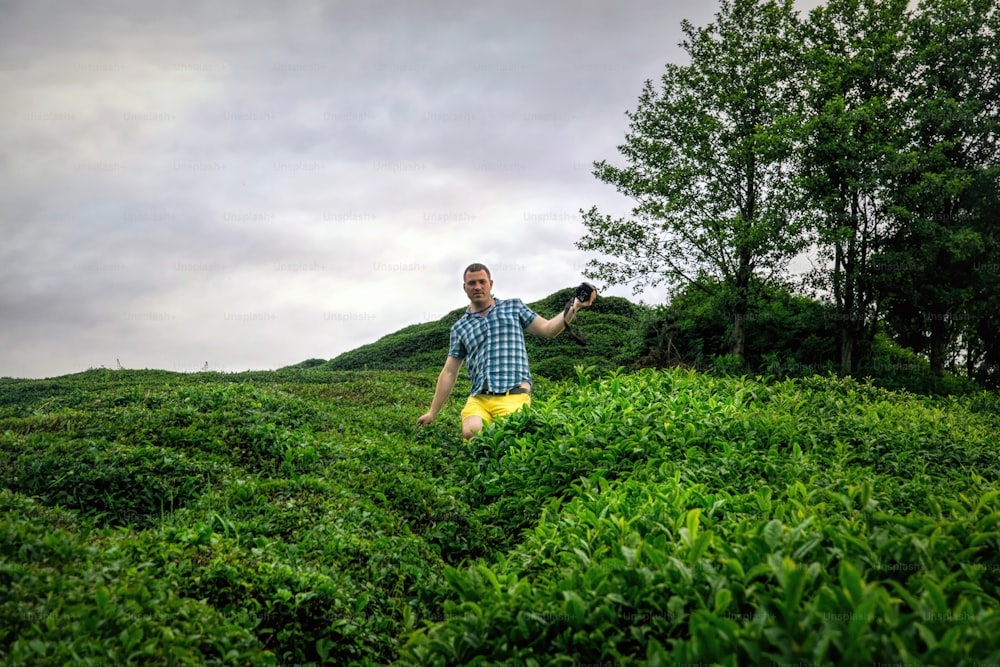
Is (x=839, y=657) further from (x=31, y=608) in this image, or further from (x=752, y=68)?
(x=752, y=68)

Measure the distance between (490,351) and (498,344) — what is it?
0.12 meters

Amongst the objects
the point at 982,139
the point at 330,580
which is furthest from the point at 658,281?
the point at 330,580

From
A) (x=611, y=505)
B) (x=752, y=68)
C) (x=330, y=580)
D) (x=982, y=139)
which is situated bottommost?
(x=330, y=580)

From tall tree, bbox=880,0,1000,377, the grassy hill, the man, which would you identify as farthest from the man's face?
tall tree, bbox=880,0,1000,377

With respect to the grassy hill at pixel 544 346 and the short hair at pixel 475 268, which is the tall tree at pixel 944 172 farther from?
the short hair at pixel 475 268

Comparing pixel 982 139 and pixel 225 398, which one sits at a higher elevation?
pixel 982 139

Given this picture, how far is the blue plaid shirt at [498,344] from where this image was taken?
8.22 m

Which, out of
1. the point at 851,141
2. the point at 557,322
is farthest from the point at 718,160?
the point at 557,322

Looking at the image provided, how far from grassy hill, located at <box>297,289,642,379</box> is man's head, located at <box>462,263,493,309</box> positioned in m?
10.6

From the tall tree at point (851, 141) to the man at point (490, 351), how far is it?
36.6ft

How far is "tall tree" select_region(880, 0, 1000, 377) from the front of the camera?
17.1 meters

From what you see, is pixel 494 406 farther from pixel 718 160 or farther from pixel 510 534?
pixel 718 160

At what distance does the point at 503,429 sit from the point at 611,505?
282cm

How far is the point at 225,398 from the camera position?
880 centimetres
